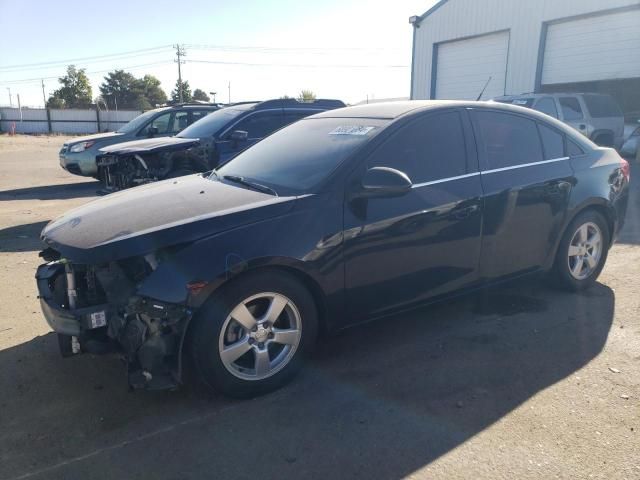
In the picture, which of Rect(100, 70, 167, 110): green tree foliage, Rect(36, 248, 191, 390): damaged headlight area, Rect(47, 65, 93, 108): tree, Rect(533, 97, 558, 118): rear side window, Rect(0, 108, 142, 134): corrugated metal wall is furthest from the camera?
Rect(100, 70, 167, 110): green tree foliage

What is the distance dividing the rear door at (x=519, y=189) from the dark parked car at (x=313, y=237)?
14 millimetres

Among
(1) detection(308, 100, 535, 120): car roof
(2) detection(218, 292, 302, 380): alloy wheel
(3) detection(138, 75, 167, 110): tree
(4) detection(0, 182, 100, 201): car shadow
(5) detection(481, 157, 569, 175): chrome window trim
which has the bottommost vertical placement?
(4) detection(0, 182, 100, 201): car shadow

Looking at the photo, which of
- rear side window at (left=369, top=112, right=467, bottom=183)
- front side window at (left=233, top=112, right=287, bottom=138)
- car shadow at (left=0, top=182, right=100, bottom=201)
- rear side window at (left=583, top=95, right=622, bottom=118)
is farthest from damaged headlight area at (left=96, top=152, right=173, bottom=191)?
rear side window at (left=583, top=95, right=622, bottom=118)

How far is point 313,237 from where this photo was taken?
10.4ft

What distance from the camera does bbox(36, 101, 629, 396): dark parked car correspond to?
2.86 m

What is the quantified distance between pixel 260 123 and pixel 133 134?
4157mm

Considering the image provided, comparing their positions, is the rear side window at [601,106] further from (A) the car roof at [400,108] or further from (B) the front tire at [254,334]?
(B) the front tire at [254,334]

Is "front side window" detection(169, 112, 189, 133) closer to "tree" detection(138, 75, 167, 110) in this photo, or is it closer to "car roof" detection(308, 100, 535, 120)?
"car roof" detection(308, 100, 535, 120)

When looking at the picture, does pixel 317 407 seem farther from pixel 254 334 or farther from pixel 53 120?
pixel 53 120

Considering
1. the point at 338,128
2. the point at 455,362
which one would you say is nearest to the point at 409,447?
the point at 455,362

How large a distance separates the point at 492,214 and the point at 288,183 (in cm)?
158

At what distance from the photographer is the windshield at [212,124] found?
8.51 m

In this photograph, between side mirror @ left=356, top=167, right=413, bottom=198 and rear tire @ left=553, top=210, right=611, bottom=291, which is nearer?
side mirror @ left=356, top=167, right=413, bottom=198

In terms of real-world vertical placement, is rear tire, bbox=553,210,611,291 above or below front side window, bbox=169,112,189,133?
below
